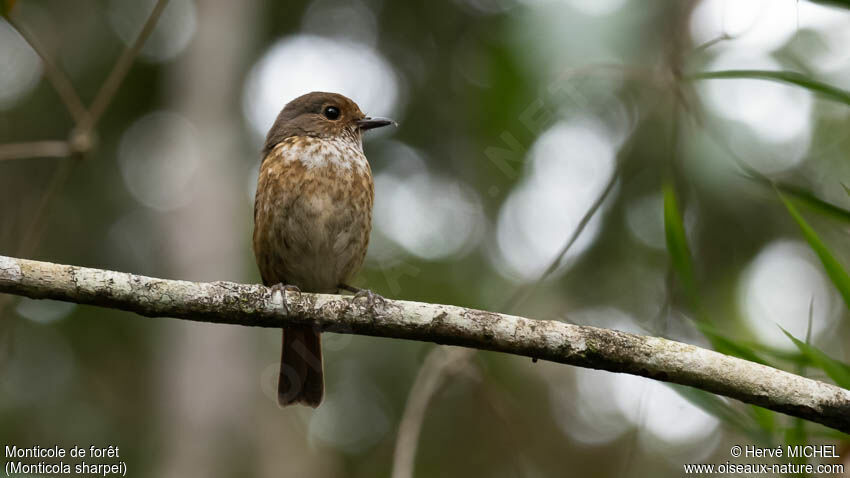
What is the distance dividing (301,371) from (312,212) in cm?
89

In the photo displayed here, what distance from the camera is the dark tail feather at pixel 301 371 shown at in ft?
13.7

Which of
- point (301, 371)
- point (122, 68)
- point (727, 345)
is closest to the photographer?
point (727, 345)

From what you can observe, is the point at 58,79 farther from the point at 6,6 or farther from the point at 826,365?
the point at 826,365

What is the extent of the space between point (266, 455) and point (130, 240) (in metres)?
3.26

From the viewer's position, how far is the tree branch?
2.34 metres

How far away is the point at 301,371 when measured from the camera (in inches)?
166

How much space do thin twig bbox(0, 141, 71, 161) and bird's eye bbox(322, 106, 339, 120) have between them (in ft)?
4.42

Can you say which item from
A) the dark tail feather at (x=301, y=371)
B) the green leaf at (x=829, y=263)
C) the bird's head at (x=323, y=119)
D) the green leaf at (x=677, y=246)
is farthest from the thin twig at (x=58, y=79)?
the green leaf at (x=829, y=263)

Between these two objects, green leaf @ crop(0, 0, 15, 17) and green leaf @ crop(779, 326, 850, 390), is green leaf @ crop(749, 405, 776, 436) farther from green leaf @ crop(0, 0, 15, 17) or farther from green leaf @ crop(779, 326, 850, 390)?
green leaf @ crop(0, 0, 15, 17)

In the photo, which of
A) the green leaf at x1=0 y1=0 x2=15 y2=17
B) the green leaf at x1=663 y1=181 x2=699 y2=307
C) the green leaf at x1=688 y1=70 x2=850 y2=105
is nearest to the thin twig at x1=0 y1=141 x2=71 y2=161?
the green leaf at x1=0 y1=0 x2=15 y2=17

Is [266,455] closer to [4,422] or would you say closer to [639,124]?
[4,422]

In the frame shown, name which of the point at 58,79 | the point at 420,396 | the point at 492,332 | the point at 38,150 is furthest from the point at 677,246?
the point at 38,150

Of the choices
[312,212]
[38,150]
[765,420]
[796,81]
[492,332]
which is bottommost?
[765,420]

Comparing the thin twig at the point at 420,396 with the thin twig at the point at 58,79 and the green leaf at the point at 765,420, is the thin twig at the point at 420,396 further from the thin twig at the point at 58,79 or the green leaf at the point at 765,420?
the thin twig at the point at 58,79
